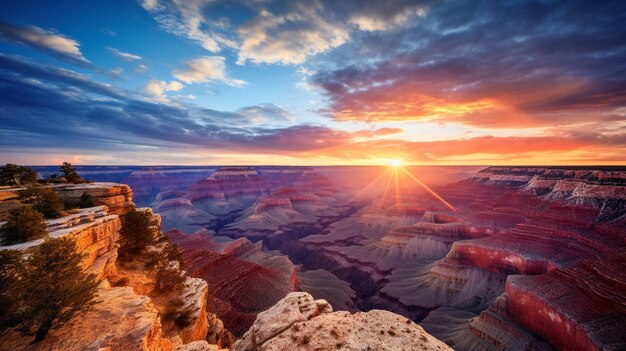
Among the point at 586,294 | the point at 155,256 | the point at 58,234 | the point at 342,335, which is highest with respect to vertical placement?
the point at 58,234

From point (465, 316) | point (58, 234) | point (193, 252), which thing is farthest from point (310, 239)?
point (58, 234)

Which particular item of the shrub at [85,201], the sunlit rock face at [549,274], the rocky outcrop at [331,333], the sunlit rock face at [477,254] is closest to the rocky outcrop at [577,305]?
the sunlit rock face at [549,274]

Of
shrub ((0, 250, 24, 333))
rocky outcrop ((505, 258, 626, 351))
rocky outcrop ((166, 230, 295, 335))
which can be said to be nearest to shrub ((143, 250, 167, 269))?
rocky outcrop ((166, 230, 295, 335))

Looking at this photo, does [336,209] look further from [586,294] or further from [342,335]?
[342,335]

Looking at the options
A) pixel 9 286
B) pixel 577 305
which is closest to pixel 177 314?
pixel 9 286

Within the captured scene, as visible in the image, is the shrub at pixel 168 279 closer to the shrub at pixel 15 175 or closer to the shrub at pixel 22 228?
the shrub at pixel 22 228
